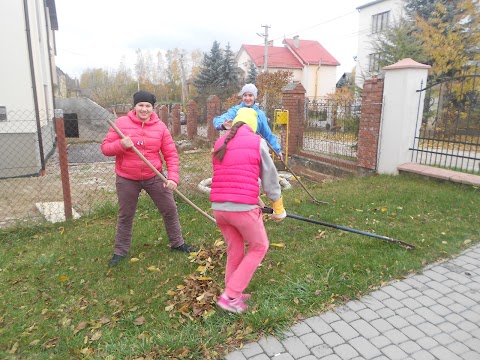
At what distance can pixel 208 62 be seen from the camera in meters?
34.2

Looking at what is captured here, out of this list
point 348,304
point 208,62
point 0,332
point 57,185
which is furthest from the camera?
point 208,62

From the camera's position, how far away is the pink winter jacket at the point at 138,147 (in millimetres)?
3566

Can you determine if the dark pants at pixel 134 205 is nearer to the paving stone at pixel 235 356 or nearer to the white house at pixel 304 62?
the paving stone at pixel 235 356

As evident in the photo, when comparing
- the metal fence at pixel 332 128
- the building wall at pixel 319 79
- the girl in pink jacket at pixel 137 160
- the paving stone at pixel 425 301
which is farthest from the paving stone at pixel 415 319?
the building wall at pixel 319 79

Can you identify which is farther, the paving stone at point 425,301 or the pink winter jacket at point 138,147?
the pink winter jacket at point 138,147

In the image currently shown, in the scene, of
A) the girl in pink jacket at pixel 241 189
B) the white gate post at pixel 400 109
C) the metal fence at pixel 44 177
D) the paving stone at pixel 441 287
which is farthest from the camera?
the white gate post at pixel 400 109

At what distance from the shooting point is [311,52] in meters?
47.2

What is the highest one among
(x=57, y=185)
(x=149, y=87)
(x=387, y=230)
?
(x=149, y=87)

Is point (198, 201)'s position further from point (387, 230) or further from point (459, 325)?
point (459, 325)

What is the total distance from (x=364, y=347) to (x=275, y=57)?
46.8 m

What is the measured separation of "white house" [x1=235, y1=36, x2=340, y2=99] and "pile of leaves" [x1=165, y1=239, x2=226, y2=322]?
42.1 meters

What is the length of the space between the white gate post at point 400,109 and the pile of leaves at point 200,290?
14.3 ft

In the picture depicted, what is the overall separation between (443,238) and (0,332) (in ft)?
14.2

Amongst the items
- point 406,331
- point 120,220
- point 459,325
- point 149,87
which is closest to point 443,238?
point 459,325
